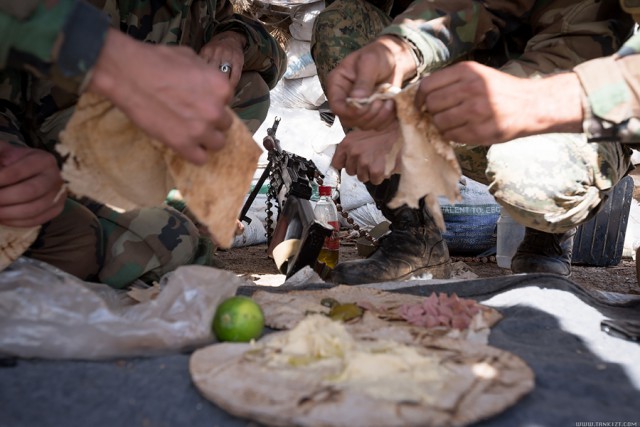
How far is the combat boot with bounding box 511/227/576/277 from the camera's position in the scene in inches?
116

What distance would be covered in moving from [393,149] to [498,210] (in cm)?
241

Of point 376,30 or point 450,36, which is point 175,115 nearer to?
point 450,36

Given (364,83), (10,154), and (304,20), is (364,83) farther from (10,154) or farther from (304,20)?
(304,20)

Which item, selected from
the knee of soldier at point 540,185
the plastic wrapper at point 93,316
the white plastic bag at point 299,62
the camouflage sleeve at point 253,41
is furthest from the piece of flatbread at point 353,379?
the white plastic bag at point 299,62

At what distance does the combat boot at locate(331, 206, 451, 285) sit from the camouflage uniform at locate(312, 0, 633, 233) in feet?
1.58

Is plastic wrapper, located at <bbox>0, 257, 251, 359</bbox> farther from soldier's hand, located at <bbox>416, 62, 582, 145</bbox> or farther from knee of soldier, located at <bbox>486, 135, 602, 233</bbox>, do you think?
knee of soldier, located at <bbox>486, 135, 602, 233</bbox>

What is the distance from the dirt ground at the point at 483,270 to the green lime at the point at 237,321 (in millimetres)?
1570

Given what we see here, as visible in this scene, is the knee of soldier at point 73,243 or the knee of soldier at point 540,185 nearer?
the knee of soldier at point 73,243

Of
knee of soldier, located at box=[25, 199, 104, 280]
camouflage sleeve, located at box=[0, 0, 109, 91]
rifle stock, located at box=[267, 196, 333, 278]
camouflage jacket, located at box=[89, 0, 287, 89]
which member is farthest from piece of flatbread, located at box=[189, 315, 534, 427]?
camouflage jacket, located at box=[89, 0, 287, 89]

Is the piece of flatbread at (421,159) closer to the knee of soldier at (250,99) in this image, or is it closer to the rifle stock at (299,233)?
the rifle stock at (299,233)

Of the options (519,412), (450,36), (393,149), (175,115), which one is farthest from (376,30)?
(519,412)

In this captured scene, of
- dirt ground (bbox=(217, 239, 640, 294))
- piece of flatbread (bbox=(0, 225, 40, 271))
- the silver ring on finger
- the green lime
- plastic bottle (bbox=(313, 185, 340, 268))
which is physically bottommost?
dirt ground (bbox=(217, 239, 640, 294))

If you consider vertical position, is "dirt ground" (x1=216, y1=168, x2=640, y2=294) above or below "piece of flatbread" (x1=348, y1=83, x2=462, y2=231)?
below

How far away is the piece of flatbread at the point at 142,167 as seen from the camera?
1473mm
